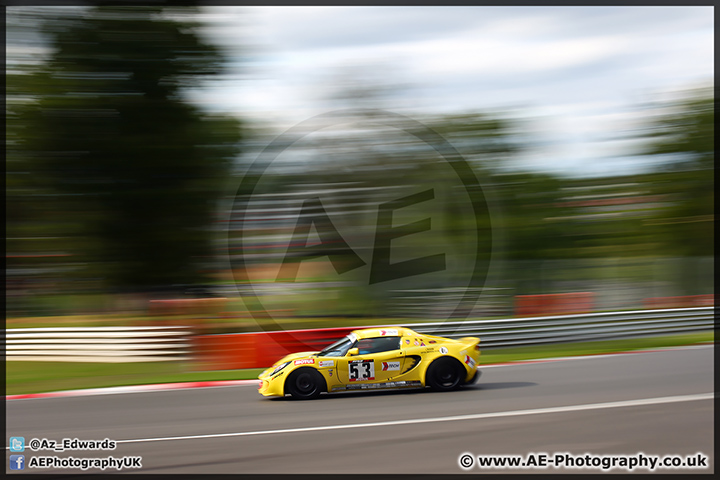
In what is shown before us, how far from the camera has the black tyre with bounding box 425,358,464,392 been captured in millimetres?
8062

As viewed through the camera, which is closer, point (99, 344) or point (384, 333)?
point (384, 333)

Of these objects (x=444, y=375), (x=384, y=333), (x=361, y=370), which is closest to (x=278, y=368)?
(x=361, y=370)

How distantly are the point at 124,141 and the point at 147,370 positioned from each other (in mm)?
7529

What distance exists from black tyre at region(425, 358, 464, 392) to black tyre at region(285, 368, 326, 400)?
1541mm

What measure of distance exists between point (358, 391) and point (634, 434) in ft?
12.8

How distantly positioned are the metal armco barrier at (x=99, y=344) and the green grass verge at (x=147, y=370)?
0.16m

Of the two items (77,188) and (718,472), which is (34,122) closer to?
(77,188)

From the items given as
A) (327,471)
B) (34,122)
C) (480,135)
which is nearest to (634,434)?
(327,471)

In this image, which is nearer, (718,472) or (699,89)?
(718,472)

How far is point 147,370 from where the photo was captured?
1130cm

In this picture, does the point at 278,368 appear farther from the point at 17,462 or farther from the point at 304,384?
the point at 17,462

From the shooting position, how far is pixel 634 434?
5938 millimetres

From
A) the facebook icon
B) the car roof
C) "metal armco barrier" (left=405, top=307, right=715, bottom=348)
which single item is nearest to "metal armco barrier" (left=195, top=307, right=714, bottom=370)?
"metal armco barrier" (left=405, top=307, right=715, bottom=348)

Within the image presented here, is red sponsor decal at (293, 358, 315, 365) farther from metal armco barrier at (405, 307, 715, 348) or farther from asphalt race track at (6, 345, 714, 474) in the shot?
metal armco barrier at (405, 307, 715, 348)
